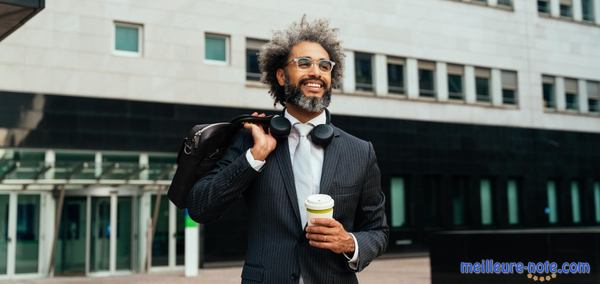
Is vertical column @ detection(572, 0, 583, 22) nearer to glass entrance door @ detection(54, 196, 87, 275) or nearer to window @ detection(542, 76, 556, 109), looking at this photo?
window @ detection(542, 76, 556, 109)

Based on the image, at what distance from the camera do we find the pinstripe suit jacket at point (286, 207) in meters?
2.47

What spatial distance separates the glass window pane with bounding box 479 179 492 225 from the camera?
1042 inches

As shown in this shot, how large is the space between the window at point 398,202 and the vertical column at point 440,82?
3482 mm

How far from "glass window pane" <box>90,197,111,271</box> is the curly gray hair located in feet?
53.6

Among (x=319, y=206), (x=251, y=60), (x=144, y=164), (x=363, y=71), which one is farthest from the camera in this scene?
(x=363, y=71)

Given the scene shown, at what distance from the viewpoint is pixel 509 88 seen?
90.7ft

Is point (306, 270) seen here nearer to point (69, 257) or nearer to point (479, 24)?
point (69, 257)

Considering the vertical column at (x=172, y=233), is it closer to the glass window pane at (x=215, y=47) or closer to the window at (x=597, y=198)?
the glass window pane at (x=215, y=47)

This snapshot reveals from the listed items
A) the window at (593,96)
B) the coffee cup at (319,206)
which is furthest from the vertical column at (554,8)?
the coffee cup at (319,206)

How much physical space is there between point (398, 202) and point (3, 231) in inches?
510

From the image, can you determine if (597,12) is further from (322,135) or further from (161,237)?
(322,135)

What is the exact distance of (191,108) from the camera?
20.3 m

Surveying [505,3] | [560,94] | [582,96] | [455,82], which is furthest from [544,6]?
[455,82]

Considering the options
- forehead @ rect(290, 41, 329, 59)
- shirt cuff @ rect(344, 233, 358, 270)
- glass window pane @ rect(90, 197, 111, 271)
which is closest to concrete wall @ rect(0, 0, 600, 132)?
glass window pane @ rect(90, 197, 111, 271)
